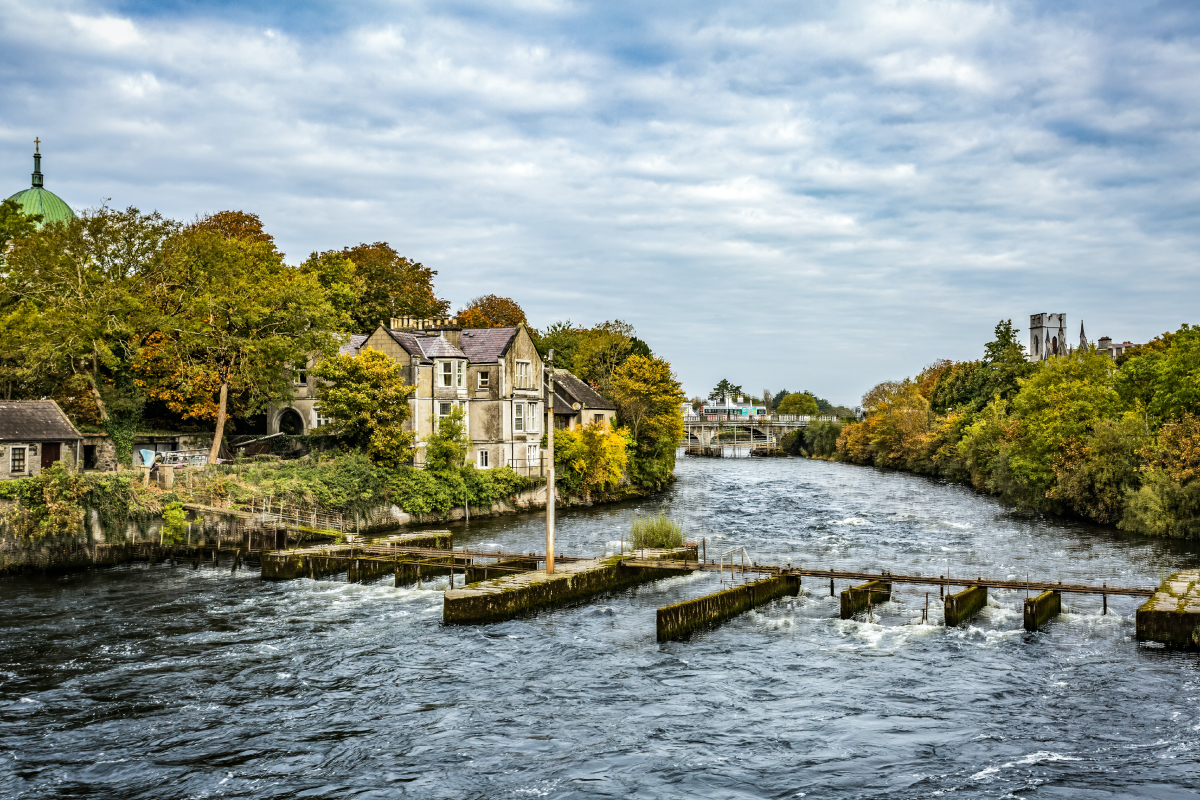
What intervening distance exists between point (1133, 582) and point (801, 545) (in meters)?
16.3

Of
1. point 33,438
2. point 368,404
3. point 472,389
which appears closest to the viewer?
point 33,438

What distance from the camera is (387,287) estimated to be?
88.4 m

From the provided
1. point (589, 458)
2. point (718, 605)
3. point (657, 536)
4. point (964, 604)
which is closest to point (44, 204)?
point (589, 458)

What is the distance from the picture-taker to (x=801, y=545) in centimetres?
4841

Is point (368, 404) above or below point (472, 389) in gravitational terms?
below

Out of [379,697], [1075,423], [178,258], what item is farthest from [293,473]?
[1075,423]

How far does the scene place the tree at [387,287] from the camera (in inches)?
3396

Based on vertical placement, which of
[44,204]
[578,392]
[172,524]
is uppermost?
[44,204]

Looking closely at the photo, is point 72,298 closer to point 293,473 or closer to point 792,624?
point 293,473

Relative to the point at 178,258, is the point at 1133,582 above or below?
below

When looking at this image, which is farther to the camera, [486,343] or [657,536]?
[486,343]

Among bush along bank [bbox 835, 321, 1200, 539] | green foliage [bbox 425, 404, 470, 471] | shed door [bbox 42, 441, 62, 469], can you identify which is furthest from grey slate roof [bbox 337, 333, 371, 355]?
bush along bank [bbox 835, 321, 1200, 539]

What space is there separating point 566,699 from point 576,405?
60.3 m

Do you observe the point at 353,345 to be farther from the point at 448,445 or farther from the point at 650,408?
the point at 650,408
